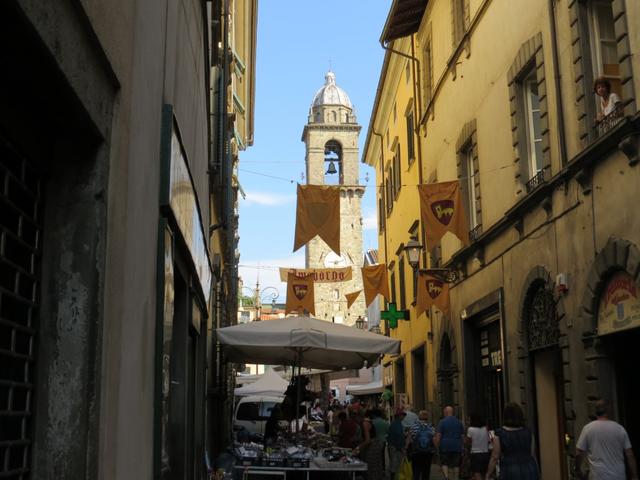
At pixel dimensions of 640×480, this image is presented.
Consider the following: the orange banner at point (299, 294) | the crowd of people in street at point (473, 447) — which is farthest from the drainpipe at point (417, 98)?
the crowd of people in street at point (473, 447)

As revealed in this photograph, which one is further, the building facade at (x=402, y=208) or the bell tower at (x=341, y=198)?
the bell tower at (x=341, y=198)

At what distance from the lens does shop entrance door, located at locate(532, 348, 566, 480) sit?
12484mm

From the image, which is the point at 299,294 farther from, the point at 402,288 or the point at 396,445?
the point at 396,445

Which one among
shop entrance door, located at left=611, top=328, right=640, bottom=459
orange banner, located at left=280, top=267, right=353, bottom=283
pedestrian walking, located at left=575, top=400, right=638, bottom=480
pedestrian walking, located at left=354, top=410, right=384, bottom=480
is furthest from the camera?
orange banner, located at left=280, top=267, right=353, bottom=283

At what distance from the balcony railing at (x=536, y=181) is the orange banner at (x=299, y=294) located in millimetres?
13961

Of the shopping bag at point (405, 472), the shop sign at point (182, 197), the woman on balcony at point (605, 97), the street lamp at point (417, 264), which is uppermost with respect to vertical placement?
the woman on balcony at point (605, 97)

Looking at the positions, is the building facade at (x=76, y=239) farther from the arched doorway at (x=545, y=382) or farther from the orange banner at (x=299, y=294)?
the orange banner at (x=299, y=294)

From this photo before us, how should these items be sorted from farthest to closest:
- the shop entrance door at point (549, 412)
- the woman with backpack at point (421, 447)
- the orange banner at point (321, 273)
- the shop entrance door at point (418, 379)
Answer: the orange banner at point (321, 273) → the shop entrance door at point (418, 379) → the woman with backpack at point (421, 447) → the shop entrance door at point (549, 412)

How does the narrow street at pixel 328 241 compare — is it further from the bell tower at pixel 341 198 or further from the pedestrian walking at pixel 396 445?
the bell tower at pixel 341 198

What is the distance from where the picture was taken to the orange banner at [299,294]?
2619cm

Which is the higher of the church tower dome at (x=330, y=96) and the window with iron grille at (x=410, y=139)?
the church tower dome at (x=330, y=96)

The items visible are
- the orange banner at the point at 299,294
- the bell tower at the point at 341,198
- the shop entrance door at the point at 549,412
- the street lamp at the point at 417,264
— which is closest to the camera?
the shop entrance door at the point at 549,412

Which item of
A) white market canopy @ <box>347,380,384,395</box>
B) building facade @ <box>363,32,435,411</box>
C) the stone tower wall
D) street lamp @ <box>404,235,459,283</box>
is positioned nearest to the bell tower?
the stone tower wall

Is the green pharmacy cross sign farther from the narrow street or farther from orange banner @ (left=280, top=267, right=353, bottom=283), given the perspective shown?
orange banner @ (left=280, top=267, right=353, bottom=283)
